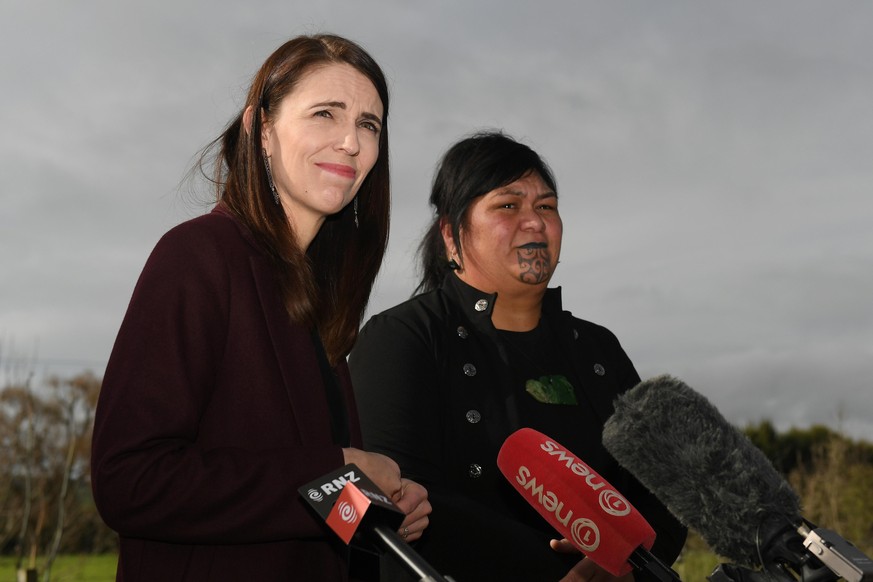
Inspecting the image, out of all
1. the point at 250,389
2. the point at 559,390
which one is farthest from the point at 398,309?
the point at 250,389

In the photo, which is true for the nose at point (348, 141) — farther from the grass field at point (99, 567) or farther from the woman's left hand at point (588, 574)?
the grass field at point (99, 567)

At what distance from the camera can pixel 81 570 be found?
1657 inches

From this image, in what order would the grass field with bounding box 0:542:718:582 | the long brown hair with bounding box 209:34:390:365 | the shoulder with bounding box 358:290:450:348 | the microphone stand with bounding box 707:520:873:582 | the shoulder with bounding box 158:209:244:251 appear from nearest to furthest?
the microphone stand with bounding box 707:520:873:582
the shoulder with bounding box 158:209:244:251
the long brown hair with bounding box 209:34:390:365
the shoulder with bounding box 358:290:450:348
the grass field with bounding box 0:542:718:582

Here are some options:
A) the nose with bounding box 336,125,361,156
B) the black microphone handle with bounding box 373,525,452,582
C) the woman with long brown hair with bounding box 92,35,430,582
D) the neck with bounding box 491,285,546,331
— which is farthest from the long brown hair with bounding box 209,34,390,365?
the neck with bounding box 491,285,546,331

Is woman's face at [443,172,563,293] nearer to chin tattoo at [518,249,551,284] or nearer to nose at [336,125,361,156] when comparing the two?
chin tattoo at [518,249,551,284]

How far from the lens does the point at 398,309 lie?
446cm

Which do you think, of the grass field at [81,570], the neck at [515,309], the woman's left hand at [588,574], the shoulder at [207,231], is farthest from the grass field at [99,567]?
the shoulder at [207,231]

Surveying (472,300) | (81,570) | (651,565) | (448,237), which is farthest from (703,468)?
(81,570)

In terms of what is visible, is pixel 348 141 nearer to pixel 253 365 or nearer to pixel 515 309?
pixel 253 365

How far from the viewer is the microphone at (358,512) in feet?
6.06

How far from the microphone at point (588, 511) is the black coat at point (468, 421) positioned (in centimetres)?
127

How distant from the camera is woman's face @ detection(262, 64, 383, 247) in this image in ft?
9.68

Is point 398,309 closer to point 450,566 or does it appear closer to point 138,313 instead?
point 450,566

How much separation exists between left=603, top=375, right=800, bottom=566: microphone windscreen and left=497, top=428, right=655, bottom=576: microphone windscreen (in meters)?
0.28
